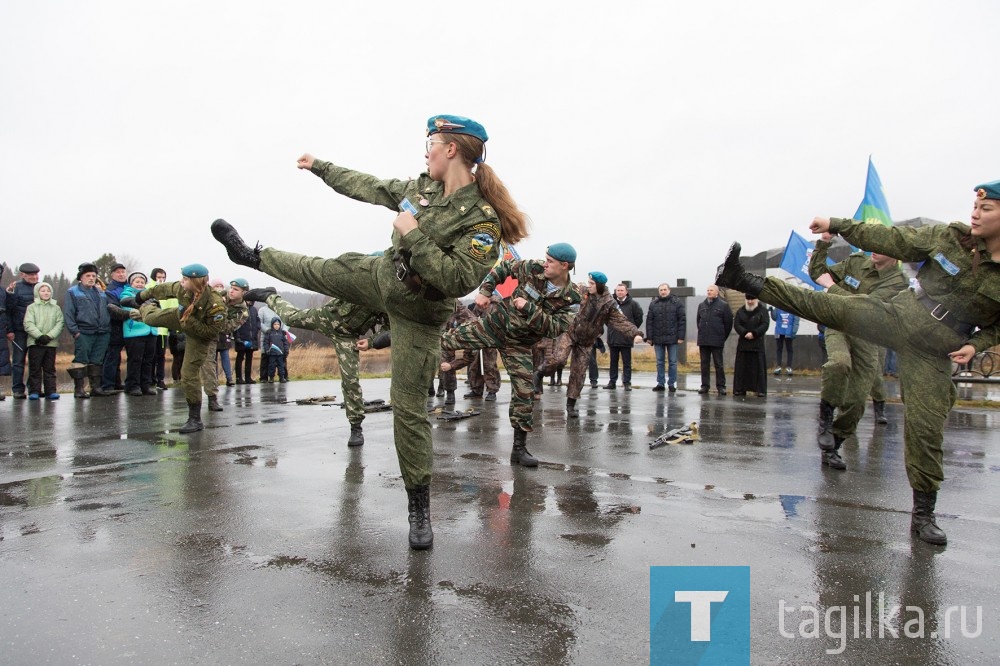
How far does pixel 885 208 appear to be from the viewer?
9.73m

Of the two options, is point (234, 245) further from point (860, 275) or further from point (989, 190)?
point (860, 275)

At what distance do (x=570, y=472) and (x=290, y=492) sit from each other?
227 cm

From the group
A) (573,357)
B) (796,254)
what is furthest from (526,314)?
(796,254)

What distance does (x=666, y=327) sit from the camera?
14.4m

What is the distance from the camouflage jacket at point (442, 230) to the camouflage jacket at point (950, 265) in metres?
2.33

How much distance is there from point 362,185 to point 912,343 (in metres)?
3.55

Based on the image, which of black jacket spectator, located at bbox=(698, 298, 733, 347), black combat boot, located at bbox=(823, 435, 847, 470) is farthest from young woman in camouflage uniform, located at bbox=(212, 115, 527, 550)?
black jacket spectator, located at bbox=(698, 298, 733, 347)

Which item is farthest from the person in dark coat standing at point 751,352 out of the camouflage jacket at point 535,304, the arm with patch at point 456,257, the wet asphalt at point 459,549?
the arm with patch at point 456,257

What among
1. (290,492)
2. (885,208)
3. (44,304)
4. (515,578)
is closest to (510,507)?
(515,578)

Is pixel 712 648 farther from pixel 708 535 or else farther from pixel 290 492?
pixel 290 492

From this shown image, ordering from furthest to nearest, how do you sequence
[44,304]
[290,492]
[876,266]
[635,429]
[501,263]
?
[44,304] < [635,429] < [501,263] < [876,266] < [290,492]

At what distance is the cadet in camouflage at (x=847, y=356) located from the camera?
621 cm

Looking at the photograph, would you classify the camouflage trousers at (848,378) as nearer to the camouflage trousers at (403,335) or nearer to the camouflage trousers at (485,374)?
the camouflage trousers at (403,335)

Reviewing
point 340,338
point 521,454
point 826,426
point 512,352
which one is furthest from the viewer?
point 340,338
